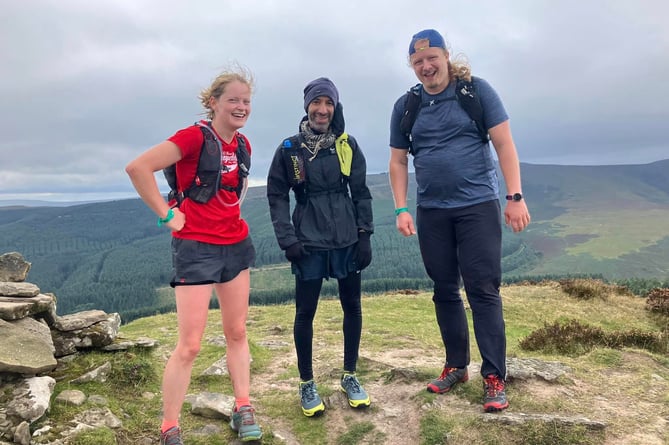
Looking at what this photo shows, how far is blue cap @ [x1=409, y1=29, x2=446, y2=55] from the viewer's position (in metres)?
5.22

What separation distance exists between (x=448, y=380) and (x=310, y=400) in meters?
1.92

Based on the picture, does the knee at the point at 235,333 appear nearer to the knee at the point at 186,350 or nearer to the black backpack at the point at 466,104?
the knee at the point at 186,350

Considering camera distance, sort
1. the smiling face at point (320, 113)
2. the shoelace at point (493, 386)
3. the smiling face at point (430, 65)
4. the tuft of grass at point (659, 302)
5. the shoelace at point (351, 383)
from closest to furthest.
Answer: the smiling face at point (430, 65) < the shoelace at point (493, 386) < the smiling face at point (320, 113) < the shoelace at point (351, 383) < the tuft of grass at point (659, 302)

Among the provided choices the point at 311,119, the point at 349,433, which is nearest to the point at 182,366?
the point at 349,433

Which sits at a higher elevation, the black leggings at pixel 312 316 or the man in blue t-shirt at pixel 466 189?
the man in blue t-shirt at pixel 466 189

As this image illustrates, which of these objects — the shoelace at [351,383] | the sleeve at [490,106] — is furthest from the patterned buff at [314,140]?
the shoelace at [351,383]

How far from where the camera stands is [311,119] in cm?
562

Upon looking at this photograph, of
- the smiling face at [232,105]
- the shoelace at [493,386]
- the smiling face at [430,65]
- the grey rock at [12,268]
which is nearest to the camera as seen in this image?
the smiling face at [232,105]

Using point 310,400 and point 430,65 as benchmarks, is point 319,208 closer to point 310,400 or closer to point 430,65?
point 430,65

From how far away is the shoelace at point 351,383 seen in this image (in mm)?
6023

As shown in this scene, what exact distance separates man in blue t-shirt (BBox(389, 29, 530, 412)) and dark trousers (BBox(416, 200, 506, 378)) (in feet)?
0.04

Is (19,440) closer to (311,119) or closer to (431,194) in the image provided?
(311,119)

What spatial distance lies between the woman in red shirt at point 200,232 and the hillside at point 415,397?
4.32ft

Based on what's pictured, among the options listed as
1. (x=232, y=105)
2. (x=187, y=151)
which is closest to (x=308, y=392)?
(x=187, y=151)
